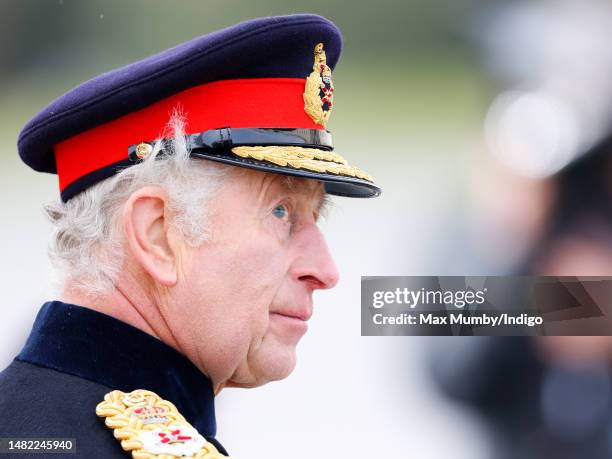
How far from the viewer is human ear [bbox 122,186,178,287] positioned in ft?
6.06

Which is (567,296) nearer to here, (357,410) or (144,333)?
(357,410)

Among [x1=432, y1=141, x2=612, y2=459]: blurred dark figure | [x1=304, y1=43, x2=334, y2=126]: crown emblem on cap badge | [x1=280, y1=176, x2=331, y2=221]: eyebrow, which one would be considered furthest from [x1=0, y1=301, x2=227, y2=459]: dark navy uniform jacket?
[x1=432, y1=141, x2=612, y2=459]: blurred dark figure

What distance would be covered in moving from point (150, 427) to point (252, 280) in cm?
33

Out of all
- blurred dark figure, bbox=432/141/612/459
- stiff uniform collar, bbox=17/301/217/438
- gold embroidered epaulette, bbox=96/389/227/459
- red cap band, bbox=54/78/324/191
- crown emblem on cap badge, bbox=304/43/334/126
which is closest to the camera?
gold embroidered epaulette, bbox=96/389/227/459

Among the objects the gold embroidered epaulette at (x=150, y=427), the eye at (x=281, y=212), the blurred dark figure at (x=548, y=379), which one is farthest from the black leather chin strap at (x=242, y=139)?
the blurred dark figure at (x=548, y=379)

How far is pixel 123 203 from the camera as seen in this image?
1.88 meters

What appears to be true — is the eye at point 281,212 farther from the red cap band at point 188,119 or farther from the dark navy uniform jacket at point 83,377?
the dark navy uniform jacket at point 83,377

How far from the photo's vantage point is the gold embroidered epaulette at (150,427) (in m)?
1.65

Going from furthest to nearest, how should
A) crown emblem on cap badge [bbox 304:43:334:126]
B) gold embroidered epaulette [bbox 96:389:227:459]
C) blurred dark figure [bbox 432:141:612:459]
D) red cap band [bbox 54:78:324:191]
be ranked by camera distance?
blurred dark figure [bbox 432:141:612:459]
crown emblem on cap badge [bbox 304:43:334:126]
red cap band [bbox 54:78:324:191]
gold embroidered epaulette [bbox 96:389:227:459]

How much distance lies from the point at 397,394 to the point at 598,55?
5.29 feet

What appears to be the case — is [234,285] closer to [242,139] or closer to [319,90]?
[242,139]

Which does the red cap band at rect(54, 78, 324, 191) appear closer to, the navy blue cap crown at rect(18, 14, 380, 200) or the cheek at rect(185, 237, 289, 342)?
the navy blue cap crown at rect(18, 14, 380, 200)

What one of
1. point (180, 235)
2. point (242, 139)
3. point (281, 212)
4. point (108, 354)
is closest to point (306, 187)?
point (281, 212)

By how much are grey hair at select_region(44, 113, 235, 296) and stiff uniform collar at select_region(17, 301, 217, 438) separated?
0.27 feet
